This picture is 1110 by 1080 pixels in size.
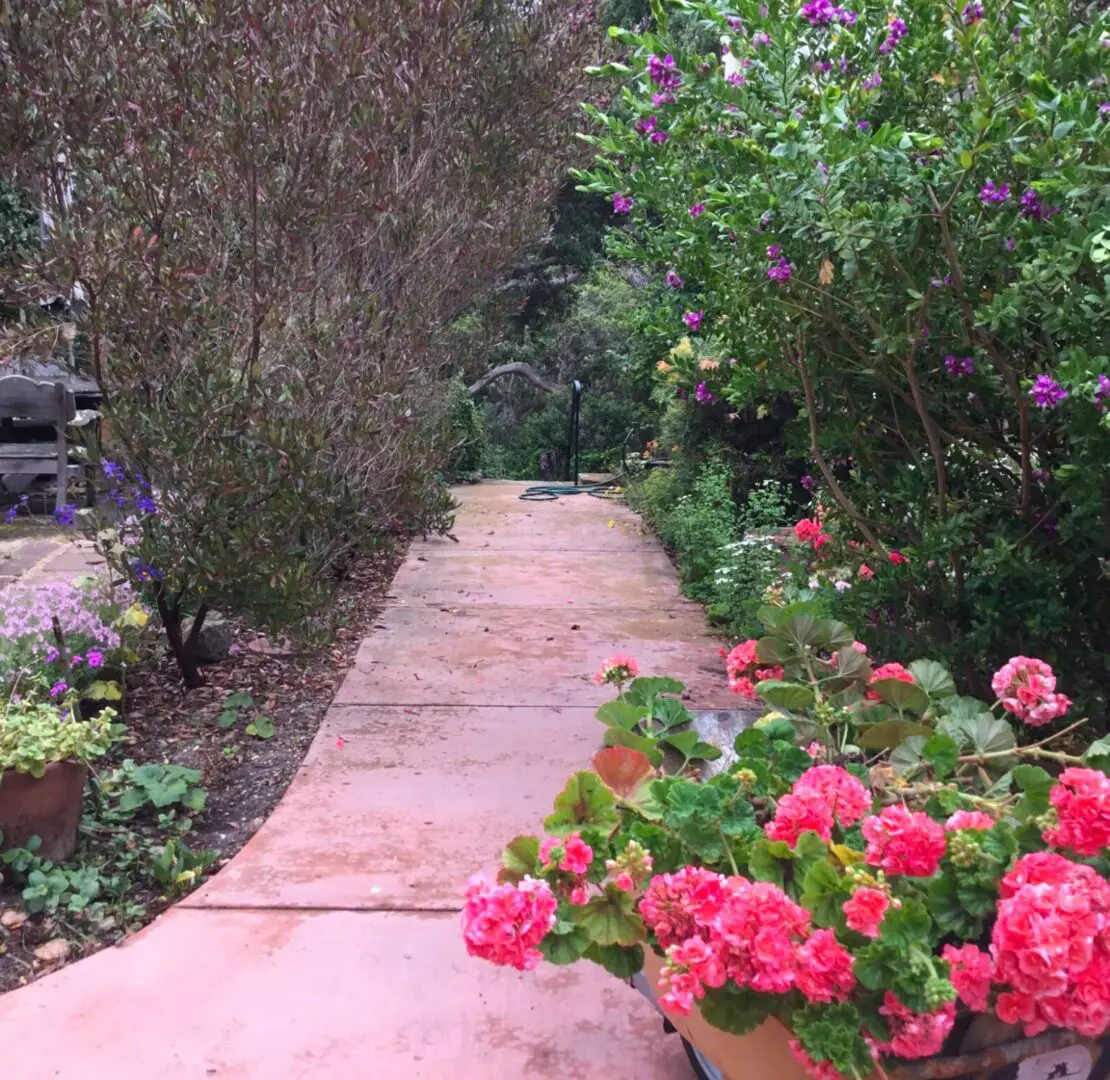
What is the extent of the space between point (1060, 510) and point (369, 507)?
423cm

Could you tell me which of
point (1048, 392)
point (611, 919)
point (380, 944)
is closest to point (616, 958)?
point (611, 919)

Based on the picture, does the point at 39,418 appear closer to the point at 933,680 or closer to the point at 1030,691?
the point at 933,680

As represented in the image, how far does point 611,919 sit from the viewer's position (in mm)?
1521

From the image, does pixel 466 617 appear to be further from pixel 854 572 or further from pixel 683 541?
pixel 854 572

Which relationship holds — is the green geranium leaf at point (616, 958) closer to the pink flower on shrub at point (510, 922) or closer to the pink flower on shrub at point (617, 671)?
the pink flower on shrub at point (510, 922)

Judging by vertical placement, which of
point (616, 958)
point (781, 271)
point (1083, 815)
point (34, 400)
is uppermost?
point (781, 271)

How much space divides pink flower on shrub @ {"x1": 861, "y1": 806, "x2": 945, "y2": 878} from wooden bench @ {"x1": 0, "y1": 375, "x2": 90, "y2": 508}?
7.68 meters

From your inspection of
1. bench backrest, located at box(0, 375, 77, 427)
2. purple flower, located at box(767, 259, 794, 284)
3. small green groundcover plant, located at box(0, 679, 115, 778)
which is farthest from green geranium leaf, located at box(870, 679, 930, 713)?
bench backrest, located at box(0, 375, 77, 427)

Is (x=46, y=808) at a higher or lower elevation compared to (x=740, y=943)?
lower

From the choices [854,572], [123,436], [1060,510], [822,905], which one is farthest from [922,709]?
[123,436]

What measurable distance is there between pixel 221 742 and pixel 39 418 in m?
5.72

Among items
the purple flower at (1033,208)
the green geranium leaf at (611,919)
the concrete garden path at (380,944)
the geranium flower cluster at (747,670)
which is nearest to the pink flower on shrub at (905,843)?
the green geranium leaf at (611,919)

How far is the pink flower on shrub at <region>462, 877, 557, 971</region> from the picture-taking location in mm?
1439

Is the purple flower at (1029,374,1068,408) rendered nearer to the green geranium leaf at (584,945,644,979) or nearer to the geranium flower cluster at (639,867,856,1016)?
the geranium flower cluster at (639,867,856,1016)
